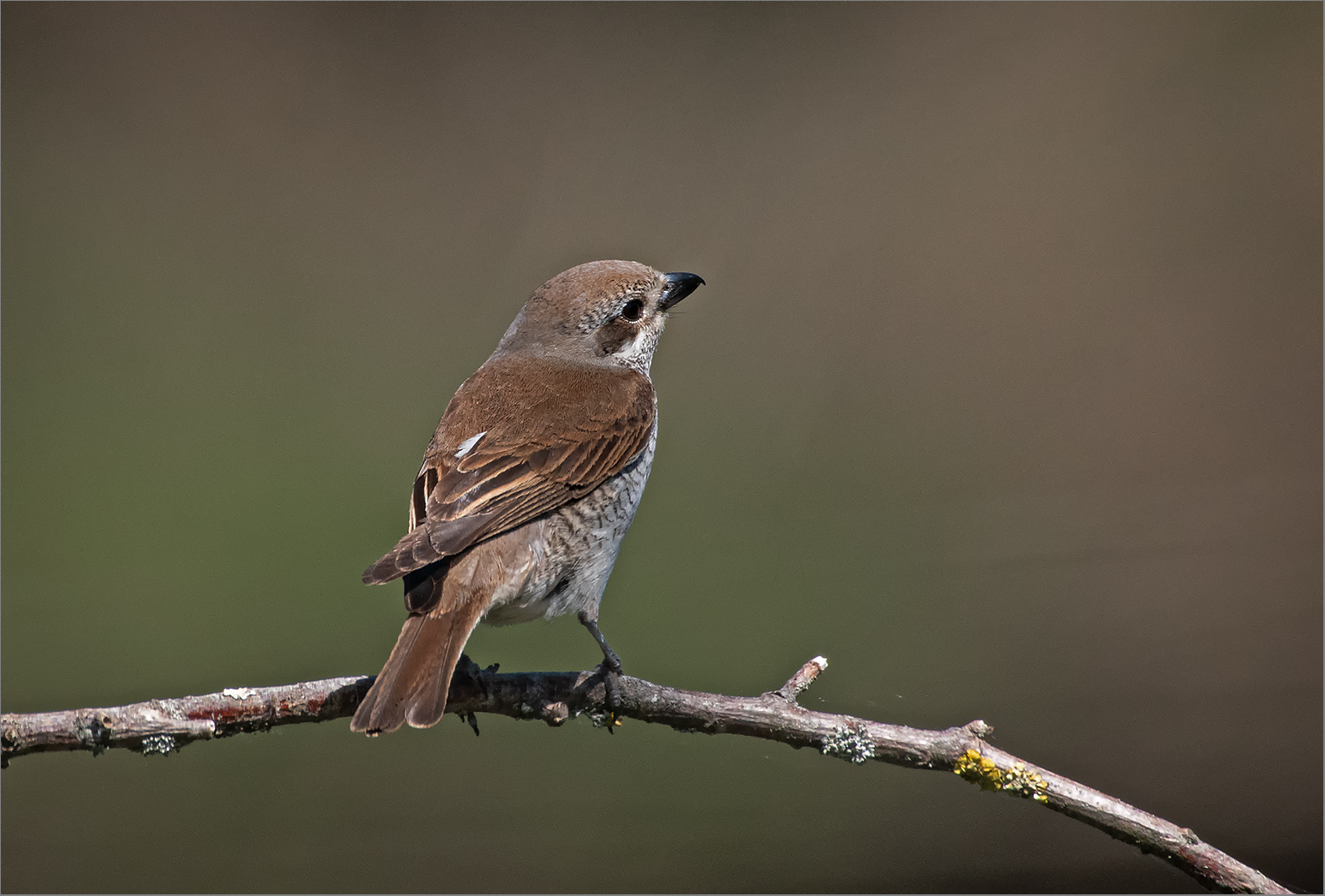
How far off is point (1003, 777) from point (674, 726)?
80 centimetres

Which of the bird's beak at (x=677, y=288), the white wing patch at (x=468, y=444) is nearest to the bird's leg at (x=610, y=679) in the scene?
the white wing patch at (x=468, y=444)

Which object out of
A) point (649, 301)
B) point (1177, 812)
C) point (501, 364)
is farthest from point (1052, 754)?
point (501, 364)

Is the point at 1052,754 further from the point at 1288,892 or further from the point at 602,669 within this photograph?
the point at 602,669

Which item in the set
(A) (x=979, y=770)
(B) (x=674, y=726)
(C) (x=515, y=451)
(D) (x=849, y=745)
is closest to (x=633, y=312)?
(C) (x=515, y=451)

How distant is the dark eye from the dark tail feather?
1.50 m

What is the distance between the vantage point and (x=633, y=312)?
3.88 metres

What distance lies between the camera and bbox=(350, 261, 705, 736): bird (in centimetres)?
254

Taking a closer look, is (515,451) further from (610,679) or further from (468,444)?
(610,679)

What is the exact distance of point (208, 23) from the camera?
7695 millimetres

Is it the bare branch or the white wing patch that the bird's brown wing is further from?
the bare branch

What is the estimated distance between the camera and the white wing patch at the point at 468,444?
9.94ft

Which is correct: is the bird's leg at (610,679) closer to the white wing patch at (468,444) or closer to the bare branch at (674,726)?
the bare branch at (674,726)

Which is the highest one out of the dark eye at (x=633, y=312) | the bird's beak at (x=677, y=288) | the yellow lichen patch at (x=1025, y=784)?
the bird's beak at (x=677, y=288)

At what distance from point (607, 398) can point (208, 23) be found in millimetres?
6117
